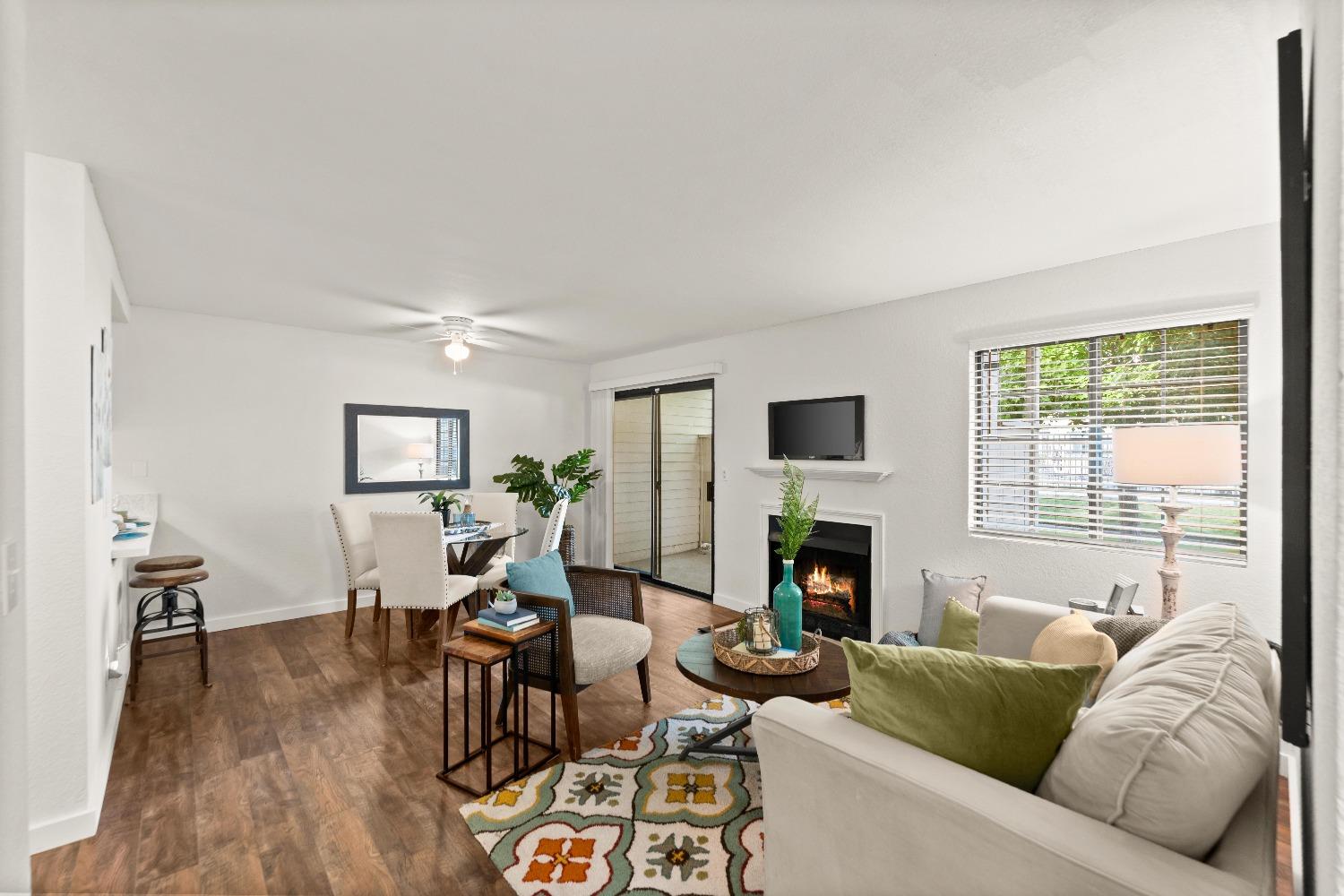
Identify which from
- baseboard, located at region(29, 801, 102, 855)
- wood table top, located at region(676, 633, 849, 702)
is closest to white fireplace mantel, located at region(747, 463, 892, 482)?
wood table top, located at region(676, 633, 849, 702)

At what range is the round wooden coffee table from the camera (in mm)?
2145

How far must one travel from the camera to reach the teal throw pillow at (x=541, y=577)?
2877 mm

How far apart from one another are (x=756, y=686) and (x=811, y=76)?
1.95 m

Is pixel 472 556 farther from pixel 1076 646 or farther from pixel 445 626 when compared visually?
pixel 1076 646

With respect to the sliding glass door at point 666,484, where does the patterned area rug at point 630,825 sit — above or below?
below

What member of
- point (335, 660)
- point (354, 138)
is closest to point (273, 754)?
point (335, 660)

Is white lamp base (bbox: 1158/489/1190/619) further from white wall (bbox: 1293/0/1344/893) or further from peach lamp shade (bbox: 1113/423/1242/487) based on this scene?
white wall (bbox: 1293/0/1344/893)

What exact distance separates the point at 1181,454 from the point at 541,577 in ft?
9.26

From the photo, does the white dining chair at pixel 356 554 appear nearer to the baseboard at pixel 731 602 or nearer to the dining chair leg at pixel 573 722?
the dining chair leg at pixel 573 722

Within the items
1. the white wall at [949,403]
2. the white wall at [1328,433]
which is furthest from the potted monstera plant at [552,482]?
the white wall at [1328,433]

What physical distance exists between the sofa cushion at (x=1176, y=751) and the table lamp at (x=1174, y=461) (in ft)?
4.56

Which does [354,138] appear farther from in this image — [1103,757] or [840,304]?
[840,304]

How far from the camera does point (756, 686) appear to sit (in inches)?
86.1

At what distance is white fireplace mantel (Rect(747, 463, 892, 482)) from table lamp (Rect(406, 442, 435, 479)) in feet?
9.84
